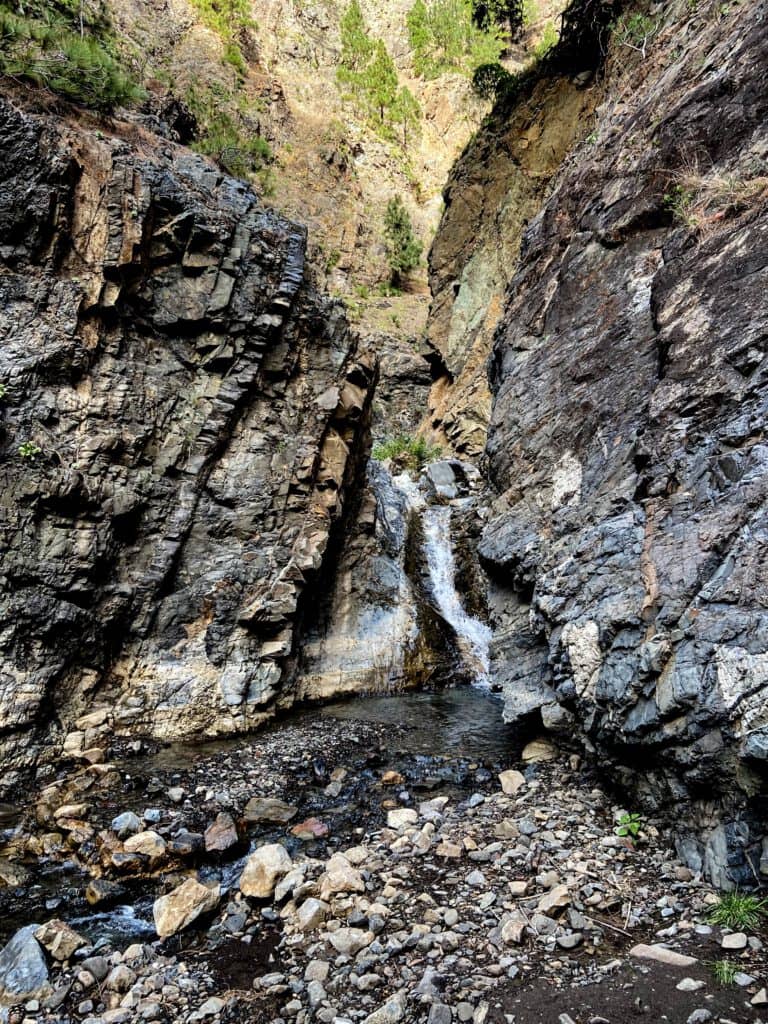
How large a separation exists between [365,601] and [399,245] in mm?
37958

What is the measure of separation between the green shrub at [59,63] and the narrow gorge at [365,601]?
0.23 feet

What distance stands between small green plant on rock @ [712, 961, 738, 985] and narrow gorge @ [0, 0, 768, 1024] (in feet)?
0.07

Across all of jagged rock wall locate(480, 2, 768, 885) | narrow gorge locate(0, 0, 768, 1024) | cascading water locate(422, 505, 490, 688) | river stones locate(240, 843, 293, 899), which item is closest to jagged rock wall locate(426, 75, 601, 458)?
narrow gorge locate(0, 0, 768, 1024)

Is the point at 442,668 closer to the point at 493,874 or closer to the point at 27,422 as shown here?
the point at 493,874

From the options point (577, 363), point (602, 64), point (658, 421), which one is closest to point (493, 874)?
point (658, 421)

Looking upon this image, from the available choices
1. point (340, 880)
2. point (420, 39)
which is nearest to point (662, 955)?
point (340, 880)

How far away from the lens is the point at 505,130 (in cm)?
2730

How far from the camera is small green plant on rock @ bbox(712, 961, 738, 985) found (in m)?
3.76

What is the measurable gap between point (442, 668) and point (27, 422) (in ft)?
35.6

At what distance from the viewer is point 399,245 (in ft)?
145

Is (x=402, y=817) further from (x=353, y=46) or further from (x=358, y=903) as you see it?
(x=353, y=46)

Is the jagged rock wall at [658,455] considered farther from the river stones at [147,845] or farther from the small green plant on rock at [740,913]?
the river stones at [147,845]

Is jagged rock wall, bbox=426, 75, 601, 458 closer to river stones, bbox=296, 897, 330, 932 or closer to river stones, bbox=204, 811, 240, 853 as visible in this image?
river stones, bbox=204, 811, 240, 853

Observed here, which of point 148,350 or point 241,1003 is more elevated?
point 148,350
